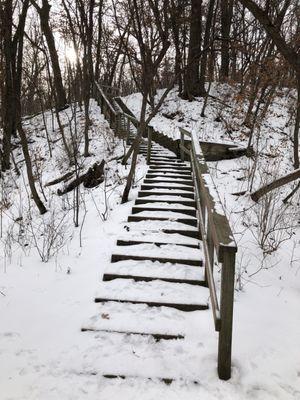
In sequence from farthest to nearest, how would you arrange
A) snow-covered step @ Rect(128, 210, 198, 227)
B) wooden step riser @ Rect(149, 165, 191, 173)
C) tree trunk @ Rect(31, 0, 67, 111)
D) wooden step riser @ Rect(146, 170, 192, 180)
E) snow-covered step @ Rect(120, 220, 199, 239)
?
tree trunk @ Rect(31, 0, 67, 111) < wooden step riser @ Rect(149, 165, 191, 173) < wooden step riser @ Rect(146, 170, 192, 180) < snow-covered step @ Rect(128, 210, 198, 227) < snow-covered step @ Rect(120, 220, 199, 239)

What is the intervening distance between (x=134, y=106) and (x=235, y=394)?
17375 millimetres

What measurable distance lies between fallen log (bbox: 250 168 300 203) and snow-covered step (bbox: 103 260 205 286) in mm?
2419

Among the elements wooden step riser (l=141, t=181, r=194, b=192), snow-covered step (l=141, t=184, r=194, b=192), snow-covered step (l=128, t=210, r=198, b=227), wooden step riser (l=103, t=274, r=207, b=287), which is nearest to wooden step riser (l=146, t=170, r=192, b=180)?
snow-covered step (l=141, t=184, r=194, b=192)

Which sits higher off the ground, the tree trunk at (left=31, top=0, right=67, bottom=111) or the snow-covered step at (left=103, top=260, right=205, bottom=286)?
the tree trunk at (left=31, top=0, right=67, bottom=111)

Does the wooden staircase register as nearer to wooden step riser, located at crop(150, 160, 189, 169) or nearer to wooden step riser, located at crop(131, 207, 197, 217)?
wooden step riser, located at crop(131, 207, 197, 217)

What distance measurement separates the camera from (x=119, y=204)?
6.52m

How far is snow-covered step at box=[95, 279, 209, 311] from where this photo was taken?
384cm

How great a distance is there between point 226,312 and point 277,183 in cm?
384

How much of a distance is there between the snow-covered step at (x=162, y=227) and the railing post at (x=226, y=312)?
8.63ft

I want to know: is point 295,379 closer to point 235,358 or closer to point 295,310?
point 235,358

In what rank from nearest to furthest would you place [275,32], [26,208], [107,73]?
[275,32] → [26,208] → [107,73]

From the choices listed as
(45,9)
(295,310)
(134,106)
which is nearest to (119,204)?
(295,310)

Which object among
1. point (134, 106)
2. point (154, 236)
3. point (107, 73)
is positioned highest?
point (107, 73)

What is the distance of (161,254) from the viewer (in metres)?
4.73
